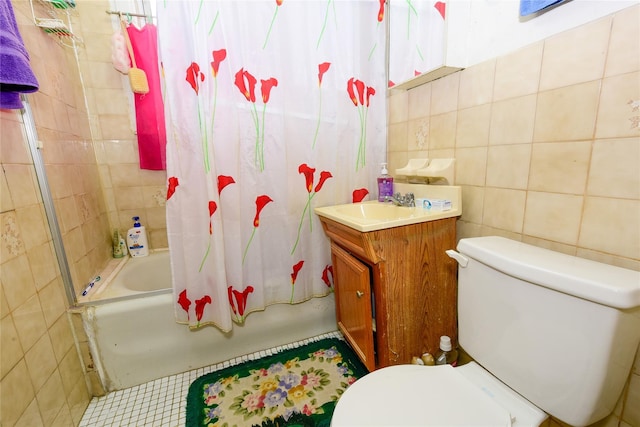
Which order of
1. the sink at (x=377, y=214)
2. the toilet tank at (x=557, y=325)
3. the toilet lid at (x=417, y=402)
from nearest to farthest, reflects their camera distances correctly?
the toilet tank at (x=557, y=325)
the toilet lid at (x=417, y=402)
the sink at (x=377, y=214)

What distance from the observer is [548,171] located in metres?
0.90

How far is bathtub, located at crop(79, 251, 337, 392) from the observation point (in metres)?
1.28

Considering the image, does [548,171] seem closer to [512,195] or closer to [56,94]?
[512,195]

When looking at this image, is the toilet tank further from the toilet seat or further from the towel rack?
the towel rack

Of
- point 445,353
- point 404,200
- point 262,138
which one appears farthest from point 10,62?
point 445,353

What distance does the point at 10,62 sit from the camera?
0.83 m

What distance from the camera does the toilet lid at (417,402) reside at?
2.36 feet

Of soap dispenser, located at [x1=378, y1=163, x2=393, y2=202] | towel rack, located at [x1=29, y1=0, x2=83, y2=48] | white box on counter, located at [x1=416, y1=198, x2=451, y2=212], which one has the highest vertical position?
towel rack, located at [x1=29, y1=0, x2=83, y2=48]

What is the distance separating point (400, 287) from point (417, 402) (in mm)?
427

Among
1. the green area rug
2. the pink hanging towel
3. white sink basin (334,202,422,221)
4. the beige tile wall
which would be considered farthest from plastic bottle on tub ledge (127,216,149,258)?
the beige tile wall

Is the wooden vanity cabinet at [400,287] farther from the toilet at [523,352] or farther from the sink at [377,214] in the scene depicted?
the toilet at [523,352]

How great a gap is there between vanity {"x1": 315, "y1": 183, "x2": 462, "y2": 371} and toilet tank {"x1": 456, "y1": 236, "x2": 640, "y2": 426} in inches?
10.6

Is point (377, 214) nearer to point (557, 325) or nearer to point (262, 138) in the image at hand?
point (262, 138)

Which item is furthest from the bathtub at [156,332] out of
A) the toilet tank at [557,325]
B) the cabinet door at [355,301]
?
the toilet tank at [557,325]
